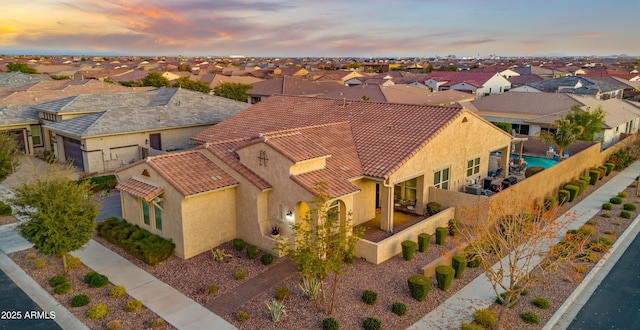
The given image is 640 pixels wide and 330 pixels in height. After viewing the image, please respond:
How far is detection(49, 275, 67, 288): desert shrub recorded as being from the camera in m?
17.4

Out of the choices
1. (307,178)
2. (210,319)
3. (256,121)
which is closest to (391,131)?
(307,178)

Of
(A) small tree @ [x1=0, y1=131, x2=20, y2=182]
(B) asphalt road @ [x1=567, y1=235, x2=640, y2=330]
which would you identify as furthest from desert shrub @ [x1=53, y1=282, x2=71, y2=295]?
(B) asphalt road @ [x1=567, y1=235, x2=640, y2=330]

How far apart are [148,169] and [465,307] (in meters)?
14.8

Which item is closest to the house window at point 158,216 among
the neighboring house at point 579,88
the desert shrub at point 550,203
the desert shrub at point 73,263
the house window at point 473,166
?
the desert shrub at point 73,263

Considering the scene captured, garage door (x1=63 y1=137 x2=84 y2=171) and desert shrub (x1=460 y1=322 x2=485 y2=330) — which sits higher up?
garage door (x1=63 y1=137 x2=84 y2=171)

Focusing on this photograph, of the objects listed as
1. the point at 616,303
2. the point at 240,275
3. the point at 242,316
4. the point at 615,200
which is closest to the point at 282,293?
the point at 242,316

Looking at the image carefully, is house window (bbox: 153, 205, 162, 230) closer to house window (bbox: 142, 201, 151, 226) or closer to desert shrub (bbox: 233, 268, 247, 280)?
house window (bbox: 142, 201, 151, 226)

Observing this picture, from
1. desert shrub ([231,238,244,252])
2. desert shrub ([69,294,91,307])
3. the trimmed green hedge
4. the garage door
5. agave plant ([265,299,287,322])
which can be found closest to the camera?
agave plant ([265,299,287,322])

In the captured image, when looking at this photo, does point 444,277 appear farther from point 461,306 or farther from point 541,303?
point 541,303

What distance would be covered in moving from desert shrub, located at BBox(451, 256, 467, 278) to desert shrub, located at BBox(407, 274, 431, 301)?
2201mm

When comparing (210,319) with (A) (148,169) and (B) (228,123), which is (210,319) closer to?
(A) (148,169)

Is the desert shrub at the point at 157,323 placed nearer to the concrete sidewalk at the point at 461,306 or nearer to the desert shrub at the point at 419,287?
the concrete sidewalk at the point at 461,306

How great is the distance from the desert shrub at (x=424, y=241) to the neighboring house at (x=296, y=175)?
203 centimetres

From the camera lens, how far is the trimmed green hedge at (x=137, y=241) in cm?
1914
